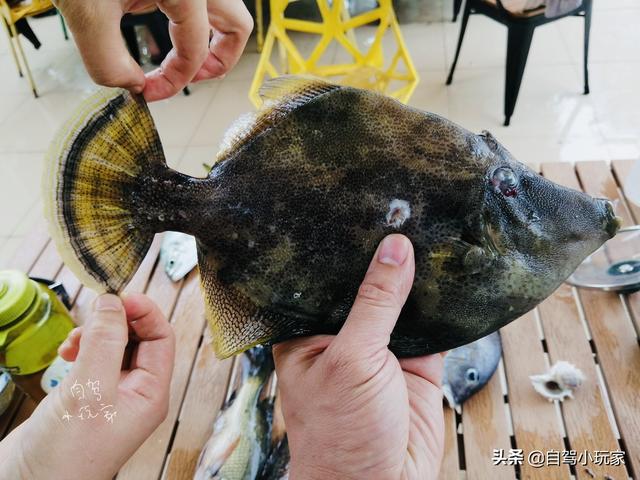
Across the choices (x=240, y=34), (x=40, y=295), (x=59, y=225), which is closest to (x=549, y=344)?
(x=240, y=34)

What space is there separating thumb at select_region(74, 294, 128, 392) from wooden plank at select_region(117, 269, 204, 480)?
732 mm

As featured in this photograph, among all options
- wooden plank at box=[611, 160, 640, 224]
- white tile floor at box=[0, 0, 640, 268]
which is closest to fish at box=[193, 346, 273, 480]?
wooden plank at box=[611, 160, 640, 224]

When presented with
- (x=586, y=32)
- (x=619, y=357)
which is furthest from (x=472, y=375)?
(x=586, y=32)

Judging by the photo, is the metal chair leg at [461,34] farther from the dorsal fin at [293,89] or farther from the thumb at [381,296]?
the thumb at [381,296]

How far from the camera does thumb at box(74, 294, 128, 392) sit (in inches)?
41.5

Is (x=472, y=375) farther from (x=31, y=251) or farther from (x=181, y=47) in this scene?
(x=31, y=251)

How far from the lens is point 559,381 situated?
171cm

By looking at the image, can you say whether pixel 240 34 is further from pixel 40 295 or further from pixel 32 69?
pixel 32 69

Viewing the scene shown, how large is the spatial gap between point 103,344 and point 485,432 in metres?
1.21

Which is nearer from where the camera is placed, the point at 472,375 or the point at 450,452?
the point at 450,452

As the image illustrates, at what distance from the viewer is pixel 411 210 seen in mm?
990

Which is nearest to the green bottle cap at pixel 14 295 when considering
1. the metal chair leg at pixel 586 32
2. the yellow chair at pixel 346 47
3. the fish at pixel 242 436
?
the fish at pixel 242 436

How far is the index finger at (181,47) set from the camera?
3.51ft

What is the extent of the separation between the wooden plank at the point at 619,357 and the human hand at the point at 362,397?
33.3 inches
